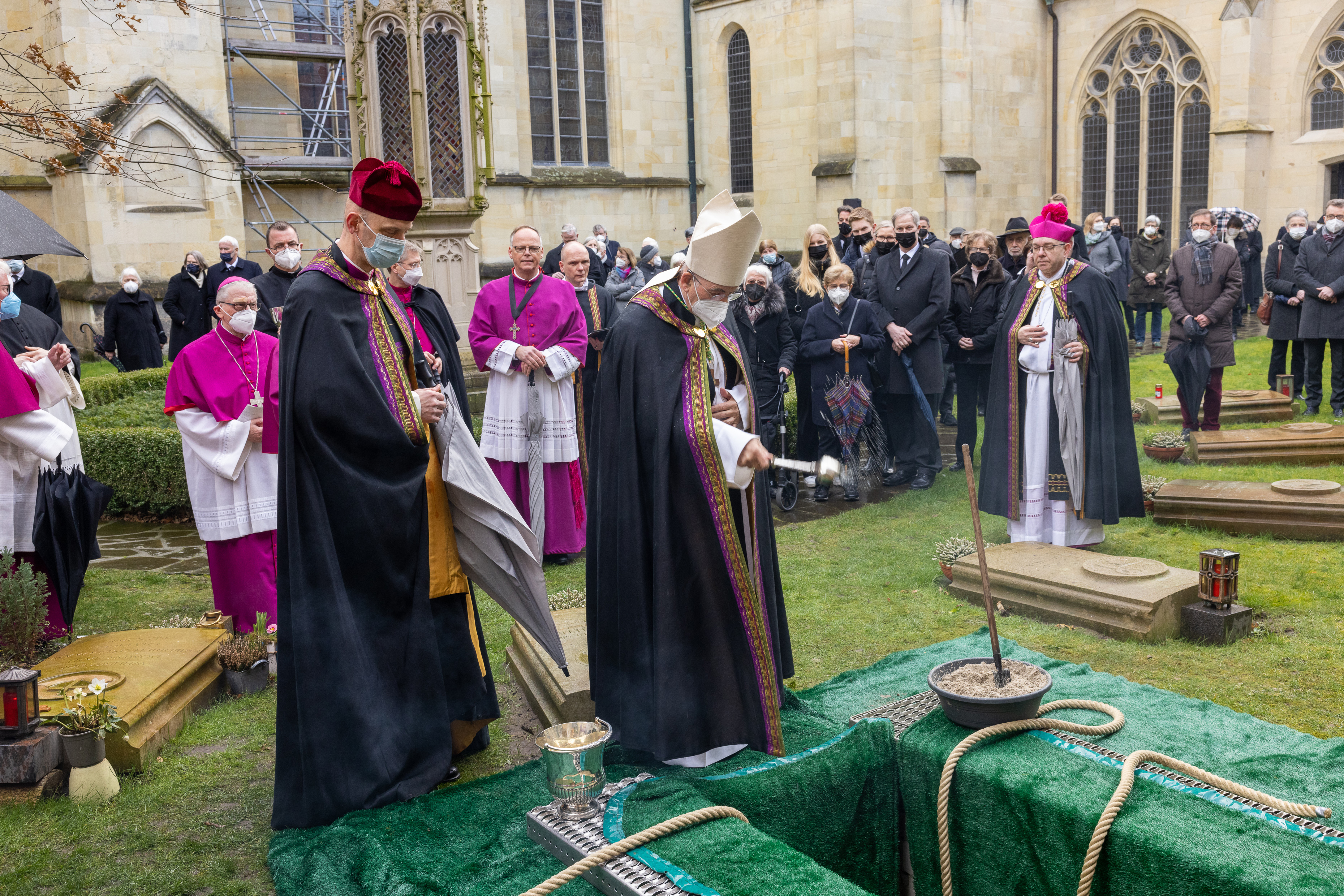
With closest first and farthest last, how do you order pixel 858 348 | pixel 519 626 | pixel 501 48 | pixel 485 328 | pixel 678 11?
1. pixel 519 626
2. pixel 485 328
3. pixel 858 348
4. pixel 501 48
5. pixel 678 11

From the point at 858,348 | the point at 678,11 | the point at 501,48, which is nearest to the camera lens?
the point at 858,348

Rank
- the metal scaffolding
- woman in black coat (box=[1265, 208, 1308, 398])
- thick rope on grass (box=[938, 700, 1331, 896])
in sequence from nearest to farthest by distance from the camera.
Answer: thick rope on grass (box=[938, 700, 1331, 896]), woman in black coat (box=[1265, 208, 1308, 398]), the metal scaffolding

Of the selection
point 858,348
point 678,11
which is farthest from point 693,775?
point 678,11

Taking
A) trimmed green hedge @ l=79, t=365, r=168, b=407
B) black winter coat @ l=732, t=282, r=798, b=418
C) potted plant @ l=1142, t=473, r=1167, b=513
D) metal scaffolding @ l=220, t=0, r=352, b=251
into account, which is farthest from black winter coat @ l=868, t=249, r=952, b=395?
metal scaffolding @ l=220, t=0, r=352, b=251

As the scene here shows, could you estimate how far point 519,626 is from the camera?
6062mm

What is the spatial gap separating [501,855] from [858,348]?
6906 millimetres

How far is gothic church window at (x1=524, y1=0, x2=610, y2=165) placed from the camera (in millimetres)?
20828

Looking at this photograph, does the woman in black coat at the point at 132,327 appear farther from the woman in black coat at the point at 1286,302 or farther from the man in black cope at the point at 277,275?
the woman in black coat at the point at 1286,302

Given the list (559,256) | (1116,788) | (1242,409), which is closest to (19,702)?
(1116,788)

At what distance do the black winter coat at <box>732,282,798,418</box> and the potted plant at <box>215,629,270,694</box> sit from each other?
5.05 meters

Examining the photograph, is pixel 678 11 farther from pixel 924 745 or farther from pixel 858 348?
pixel 924 745

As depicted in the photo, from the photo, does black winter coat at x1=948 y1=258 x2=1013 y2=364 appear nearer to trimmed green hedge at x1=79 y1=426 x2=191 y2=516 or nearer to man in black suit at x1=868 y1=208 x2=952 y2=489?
man in black suit at x1=868 y1=208 x2=952 y2=489

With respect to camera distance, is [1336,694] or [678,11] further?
[678,11]

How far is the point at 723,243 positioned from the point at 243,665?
3.59 m
